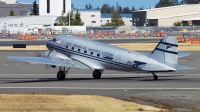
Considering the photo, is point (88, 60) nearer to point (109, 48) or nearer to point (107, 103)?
point (109, 48)

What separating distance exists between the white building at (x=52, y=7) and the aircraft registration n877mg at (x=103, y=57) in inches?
5142

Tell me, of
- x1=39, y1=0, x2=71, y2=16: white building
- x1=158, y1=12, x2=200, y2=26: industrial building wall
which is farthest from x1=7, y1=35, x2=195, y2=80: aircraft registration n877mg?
x1=158, y1=12, x2=200, y2=26: industrial building wall

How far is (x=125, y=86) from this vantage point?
34812 millimetres

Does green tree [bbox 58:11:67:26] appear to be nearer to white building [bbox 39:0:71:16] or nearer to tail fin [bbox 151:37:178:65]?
white building [bbox 39:0:71:16]

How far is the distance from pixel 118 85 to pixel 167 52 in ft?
12.6

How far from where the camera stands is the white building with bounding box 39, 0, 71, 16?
172400 mm

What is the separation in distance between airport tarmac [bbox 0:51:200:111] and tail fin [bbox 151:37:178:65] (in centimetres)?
145

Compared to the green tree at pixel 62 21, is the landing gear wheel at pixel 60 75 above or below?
below

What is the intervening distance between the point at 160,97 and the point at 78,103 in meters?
4.95

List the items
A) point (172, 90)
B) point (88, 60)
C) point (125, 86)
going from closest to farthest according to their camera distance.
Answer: point (172, 90), point (125, 86), point (88, 60)

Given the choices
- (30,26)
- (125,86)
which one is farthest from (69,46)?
(30,26)

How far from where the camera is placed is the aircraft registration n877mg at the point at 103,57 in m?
36.4

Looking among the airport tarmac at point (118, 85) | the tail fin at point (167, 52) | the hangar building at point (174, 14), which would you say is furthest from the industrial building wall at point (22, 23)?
the tail fin at point (167, 52)

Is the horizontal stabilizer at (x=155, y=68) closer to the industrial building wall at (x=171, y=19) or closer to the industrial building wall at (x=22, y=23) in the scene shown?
the industrial building wall at (x=22, y=23)
